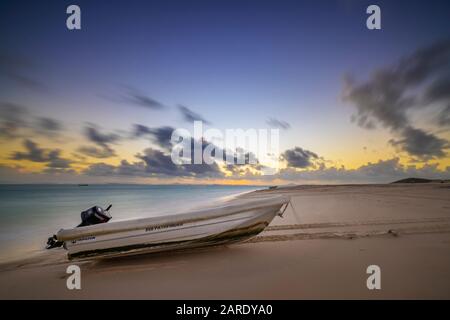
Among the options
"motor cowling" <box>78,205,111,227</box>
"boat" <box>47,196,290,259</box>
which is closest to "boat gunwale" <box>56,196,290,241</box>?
"boat" <box>47,196,290,259</box>

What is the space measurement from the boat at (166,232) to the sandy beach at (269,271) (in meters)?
0.40

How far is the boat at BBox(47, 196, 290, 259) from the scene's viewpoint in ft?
18.7

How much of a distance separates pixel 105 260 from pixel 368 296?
6.10 meters

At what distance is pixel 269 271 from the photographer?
197 inches

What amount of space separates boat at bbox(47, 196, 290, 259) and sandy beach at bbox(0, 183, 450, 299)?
15.8 inches

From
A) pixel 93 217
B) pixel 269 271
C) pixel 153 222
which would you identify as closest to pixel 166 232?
pixel 153 222

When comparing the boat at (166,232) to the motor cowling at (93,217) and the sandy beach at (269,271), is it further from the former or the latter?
the motor cowling at (93,217)

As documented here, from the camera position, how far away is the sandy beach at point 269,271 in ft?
13.8

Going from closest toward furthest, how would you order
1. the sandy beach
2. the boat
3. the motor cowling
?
the sandy beach → the boat → the motor cowling

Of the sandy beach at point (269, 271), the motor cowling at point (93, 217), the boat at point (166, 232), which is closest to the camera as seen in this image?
the sandy beach at point (269, 271)

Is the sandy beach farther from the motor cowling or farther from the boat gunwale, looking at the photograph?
the motor cowling

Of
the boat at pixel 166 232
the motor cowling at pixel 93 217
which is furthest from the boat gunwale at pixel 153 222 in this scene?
the motor cowling at pixel 93 217
